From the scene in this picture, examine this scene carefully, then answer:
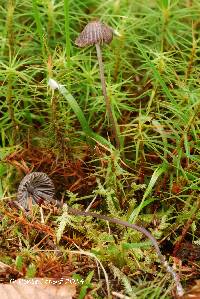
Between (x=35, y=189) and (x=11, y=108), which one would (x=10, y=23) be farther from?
(x=35, y=189)

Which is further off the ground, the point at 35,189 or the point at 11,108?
the point at 11,108

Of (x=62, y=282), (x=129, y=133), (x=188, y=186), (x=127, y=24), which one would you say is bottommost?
(x=62, y=282)

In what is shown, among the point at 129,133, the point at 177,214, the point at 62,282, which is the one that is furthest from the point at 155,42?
the point at 62,282

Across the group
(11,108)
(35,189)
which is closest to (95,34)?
(11,108)

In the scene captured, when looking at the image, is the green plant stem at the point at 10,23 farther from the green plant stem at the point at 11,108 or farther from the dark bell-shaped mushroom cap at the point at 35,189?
the dark bell-shaped mushroom cap at the point at 35,189

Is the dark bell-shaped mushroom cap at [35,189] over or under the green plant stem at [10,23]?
under

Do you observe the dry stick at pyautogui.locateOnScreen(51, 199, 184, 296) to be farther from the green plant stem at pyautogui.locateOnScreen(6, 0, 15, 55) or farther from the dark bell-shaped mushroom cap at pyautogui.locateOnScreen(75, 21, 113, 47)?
the green plant stem at pyautogui.locateOnScreen(6, 0, 15, 55)

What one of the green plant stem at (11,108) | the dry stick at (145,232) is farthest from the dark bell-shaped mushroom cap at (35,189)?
the green plant stem at (11,108)

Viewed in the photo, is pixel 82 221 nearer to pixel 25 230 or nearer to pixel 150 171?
pixel 25 230
